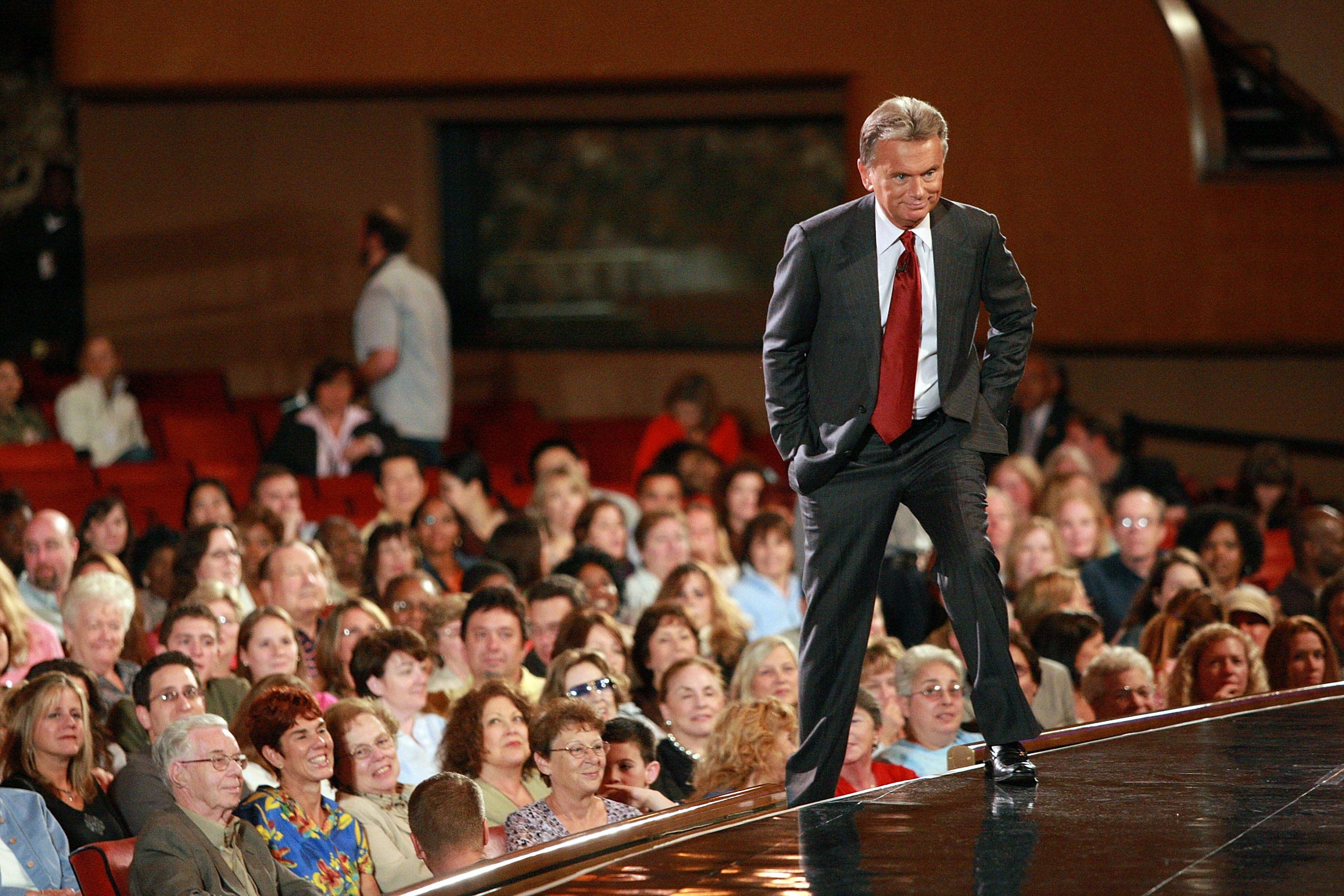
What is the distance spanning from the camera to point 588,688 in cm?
430

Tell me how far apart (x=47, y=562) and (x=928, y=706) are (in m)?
2.74

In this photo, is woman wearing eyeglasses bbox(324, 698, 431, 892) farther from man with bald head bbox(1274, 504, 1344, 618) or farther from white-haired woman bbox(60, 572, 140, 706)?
man with bald head bbox(1274, 504, 1344, 618)

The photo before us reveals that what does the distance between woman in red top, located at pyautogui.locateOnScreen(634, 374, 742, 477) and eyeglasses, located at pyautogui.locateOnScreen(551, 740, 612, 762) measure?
4.08 metres

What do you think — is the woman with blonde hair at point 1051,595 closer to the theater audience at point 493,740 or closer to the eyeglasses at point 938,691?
the eyeglasses at point 938,691

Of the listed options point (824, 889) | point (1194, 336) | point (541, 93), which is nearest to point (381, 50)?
point (541, 93)

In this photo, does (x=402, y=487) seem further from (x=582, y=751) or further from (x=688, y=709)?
(x=582, y=751)

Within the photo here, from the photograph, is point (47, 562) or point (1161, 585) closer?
point (47, 562)

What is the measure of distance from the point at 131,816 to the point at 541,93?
6.01 metres

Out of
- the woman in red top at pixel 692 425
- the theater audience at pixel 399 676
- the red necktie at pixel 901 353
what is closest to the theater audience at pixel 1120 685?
the theater audience at pixel 399 676

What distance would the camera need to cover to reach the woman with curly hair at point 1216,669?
→ 4.57 metres

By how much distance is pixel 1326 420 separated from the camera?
8531mm

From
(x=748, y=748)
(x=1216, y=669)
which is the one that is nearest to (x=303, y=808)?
(x=748, y=748)

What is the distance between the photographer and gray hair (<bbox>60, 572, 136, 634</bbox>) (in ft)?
15.1

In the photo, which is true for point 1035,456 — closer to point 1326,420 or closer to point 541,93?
point 1326,420
